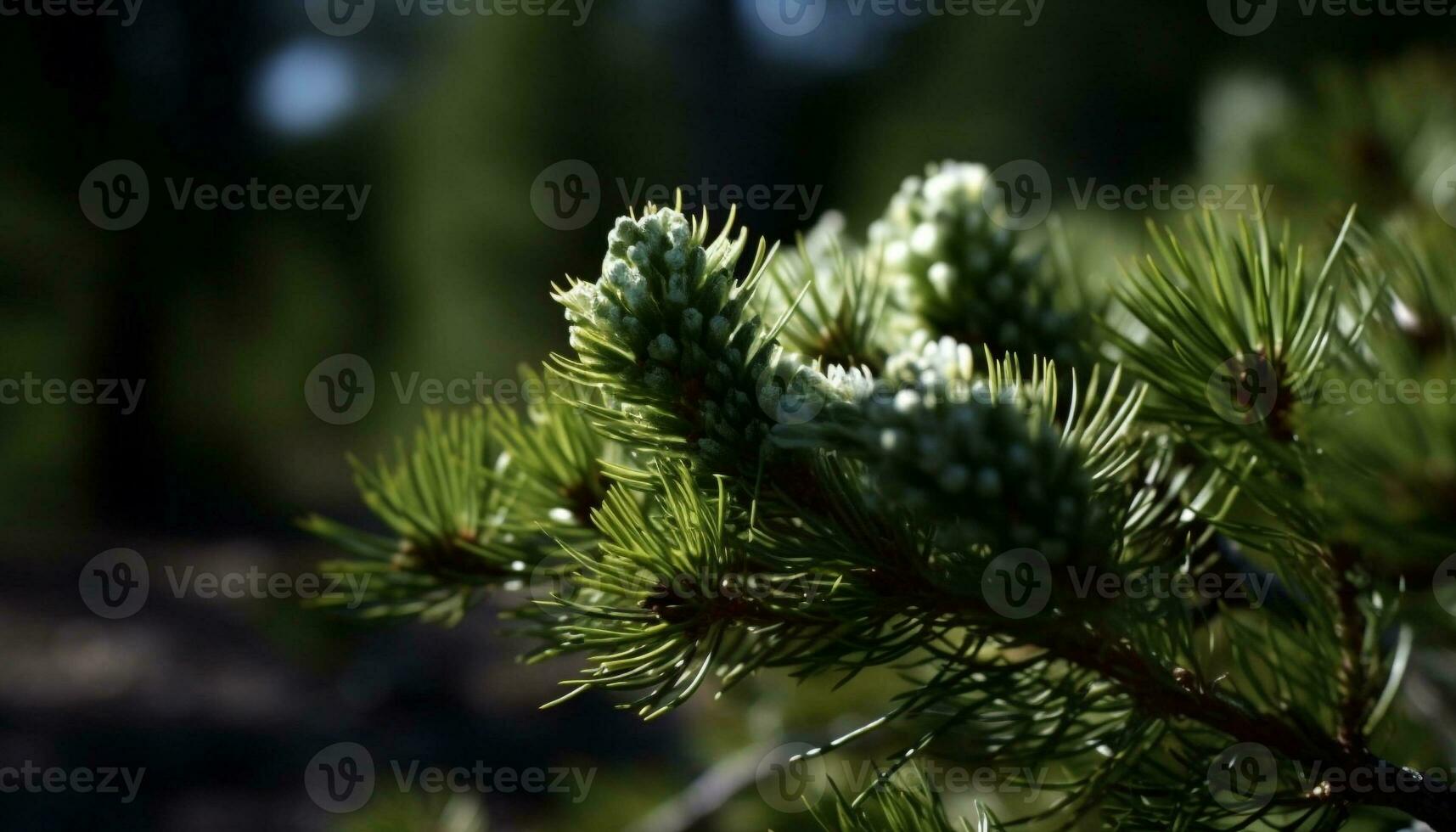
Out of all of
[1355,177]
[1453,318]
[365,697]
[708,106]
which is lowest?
[365,697]

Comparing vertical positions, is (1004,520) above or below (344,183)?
below

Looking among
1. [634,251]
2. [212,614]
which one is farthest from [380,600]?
[212,614]

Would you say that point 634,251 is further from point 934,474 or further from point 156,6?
point 156,6

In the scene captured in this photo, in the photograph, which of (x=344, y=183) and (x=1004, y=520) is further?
(x=344, y=183)

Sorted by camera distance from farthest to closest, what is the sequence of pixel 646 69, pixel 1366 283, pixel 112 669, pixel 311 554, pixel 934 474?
1. pixel 646 69
2. pixel 311 554
3. pixel 112 669
4. pixel 1366 283
5. pixel 934 474

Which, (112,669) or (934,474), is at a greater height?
(934,474)

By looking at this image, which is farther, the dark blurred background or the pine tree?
the dark blurred background
